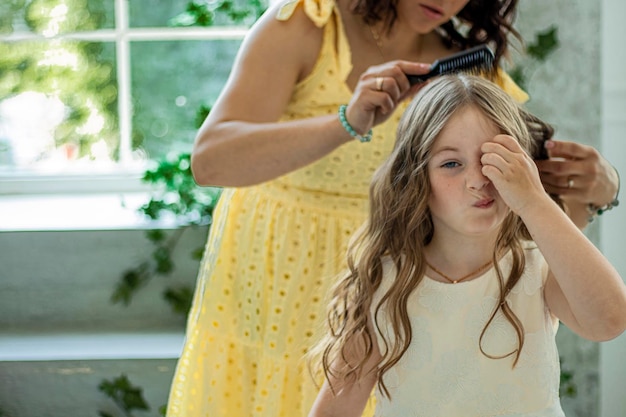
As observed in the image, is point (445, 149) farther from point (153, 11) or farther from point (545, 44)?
point (153, 11)

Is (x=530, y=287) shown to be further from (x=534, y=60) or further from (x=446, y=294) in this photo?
(x=534, y=60)

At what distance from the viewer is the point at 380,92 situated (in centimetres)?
113

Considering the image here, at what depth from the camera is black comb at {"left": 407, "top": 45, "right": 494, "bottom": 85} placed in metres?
1.09

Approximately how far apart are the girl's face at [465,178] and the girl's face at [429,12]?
34 centimetres

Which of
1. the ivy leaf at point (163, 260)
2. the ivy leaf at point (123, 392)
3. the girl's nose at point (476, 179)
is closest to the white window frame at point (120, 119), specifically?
the ivy leaf at point (163, 260)

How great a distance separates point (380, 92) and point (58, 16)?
1868 mm

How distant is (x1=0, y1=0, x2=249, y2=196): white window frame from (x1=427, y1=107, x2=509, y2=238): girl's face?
1760mm

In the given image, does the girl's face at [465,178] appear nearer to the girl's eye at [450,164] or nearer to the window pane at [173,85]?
the girl's eye at [450,164]

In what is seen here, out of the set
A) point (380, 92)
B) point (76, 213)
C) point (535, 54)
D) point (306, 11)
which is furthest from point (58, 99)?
point (380, 92)

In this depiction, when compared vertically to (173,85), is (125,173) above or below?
below

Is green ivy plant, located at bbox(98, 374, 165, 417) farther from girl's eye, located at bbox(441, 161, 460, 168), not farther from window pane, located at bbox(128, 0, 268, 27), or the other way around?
girl's eye, located at bbox(441, 161, 460, 168)

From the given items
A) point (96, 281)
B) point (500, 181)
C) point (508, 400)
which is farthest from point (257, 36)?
point (96, 281)

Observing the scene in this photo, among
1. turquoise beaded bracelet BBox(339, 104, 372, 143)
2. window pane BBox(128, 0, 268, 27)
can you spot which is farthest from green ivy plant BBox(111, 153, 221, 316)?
turquoise beaded bracelet BBox(339, 104, 372, 143)

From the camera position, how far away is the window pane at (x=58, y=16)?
273 cm
